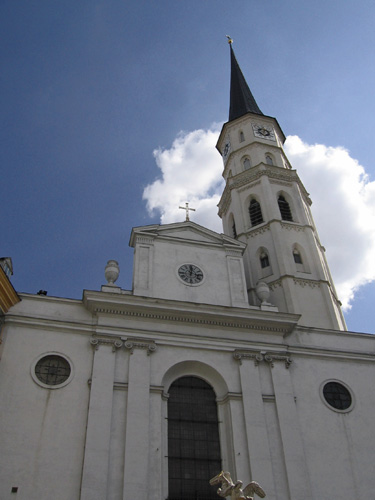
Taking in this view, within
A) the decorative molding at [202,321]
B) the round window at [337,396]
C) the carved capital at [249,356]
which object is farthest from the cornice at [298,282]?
the round window at [337,396]

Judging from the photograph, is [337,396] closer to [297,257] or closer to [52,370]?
[297,257]

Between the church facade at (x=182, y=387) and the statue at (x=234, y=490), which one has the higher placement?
the church facade at (x=182, y=387)

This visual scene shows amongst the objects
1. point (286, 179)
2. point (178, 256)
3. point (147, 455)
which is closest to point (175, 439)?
point (147, 455)

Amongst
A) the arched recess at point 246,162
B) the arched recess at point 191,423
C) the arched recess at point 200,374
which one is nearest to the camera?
the arched recess at point 191,423

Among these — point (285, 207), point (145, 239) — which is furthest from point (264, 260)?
point (145, 239)

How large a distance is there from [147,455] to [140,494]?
105 centimetres

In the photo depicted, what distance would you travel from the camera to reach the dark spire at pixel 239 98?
30855 millimetres

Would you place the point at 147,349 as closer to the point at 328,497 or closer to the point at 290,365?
the point at 290,365

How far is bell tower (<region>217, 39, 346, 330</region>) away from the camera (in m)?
21.0

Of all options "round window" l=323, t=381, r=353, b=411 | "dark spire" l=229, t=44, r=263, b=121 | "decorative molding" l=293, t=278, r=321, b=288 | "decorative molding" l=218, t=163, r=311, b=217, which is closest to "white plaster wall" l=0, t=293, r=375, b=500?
"round window" l=323, t=381, r=353, b=411

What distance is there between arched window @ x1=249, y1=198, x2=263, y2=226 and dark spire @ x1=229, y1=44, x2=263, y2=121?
769cm

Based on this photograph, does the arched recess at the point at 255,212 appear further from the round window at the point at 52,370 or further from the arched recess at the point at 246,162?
the round window at the point at 52,370

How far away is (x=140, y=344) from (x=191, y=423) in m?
2.95

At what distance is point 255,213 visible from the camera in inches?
971
